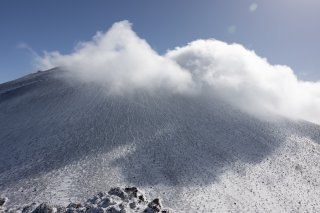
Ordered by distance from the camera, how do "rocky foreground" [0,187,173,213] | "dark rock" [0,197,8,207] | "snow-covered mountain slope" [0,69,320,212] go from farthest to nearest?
"snow-covered mountain slope" [0,69,320,212]
"dark rock" [0,197,8,207]
"rocky foreground" [0,187,173,213]

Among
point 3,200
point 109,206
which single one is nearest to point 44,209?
point 109,206

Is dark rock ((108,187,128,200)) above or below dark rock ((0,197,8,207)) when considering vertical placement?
below

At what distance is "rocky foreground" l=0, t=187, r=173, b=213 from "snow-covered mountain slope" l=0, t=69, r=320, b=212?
3.50 meters

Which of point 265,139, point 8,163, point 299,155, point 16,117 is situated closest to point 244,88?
point 265,139

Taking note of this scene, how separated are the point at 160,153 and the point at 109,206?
63.6 ft

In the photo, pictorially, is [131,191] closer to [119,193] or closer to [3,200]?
[119,193]

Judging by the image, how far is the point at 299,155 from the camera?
5047 cm

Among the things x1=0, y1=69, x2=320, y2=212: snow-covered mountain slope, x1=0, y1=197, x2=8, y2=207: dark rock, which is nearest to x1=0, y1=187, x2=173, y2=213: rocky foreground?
x1=0, y1=197, x2=8, y2=207: dark rock

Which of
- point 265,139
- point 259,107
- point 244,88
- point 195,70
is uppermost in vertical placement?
point 195,70

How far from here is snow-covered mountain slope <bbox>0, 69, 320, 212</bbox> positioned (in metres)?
36.8

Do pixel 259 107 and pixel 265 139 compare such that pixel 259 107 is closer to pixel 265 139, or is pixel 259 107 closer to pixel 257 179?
pixel 265 139

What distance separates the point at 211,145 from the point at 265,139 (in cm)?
1108

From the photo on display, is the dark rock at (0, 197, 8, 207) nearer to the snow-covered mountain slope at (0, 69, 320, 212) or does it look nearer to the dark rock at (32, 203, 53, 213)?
the snow-covered mountain slope at (0, 69, 320, 212)

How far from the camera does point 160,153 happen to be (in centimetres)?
4709
